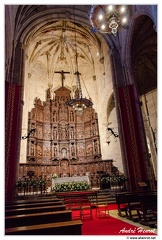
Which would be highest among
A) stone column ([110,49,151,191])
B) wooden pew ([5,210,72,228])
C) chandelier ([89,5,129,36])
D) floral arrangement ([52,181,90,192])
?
chandelier ([89,5,129,36])

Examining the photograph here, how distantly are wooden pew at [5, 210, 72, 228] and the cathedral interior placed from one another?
581cm

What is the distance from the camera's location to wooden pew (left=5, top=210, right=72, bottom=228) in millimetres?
3018

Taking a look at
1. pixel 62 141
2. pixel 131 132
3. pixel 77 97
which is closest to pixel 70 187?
pixel 131 132

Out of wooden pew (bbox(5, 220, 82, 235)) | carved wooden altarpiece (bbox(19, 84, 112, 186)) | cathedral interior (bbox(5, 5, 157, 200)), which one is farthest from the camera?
carved wooden altarpiece (bbox(19, 84, 112, 186))

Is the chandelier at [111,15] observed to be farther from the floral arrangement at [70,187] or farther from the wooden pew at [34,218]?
the floral arrangement at [70,187]

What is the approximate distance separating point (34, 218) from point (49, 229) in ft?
2.79

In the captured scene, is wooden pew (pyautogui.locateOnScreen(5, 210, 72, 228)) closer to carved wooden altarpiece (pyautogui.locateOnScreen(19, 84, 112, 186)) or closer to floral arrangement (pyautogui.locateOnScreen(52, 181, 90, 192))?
floral arrangement (pyautogui.locateOnScreen(52, 181, 90, 192))

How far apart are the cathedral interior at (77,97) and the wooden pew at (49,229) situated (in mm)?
6739

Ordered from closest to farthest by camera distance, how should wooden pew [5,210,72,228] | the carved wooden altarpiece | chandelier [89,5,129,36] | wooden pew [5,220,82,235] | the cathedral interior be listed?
wooden pew [5,220,82,235] → wooden pew [5,210,72,228] → chandelier [89,5,129,36] → the cathedral interior → the carved wooden altarpiece

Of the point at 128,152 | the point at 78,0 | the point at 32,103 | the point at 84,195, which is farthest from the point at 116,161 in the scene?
the point at 78,0

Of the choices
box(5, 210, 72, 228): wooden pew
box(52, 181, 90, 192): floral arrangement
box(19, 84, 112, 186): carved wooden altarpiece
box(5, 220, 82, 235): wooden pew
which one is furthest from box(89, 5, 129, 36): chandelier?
box(19, 84, 112, 186): carved wooden altarpiece

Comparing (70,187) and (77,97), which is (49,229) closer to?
(70,187)

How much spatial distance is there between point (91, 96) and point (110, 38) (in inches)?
262

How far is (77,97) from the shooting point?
17.0 metres
